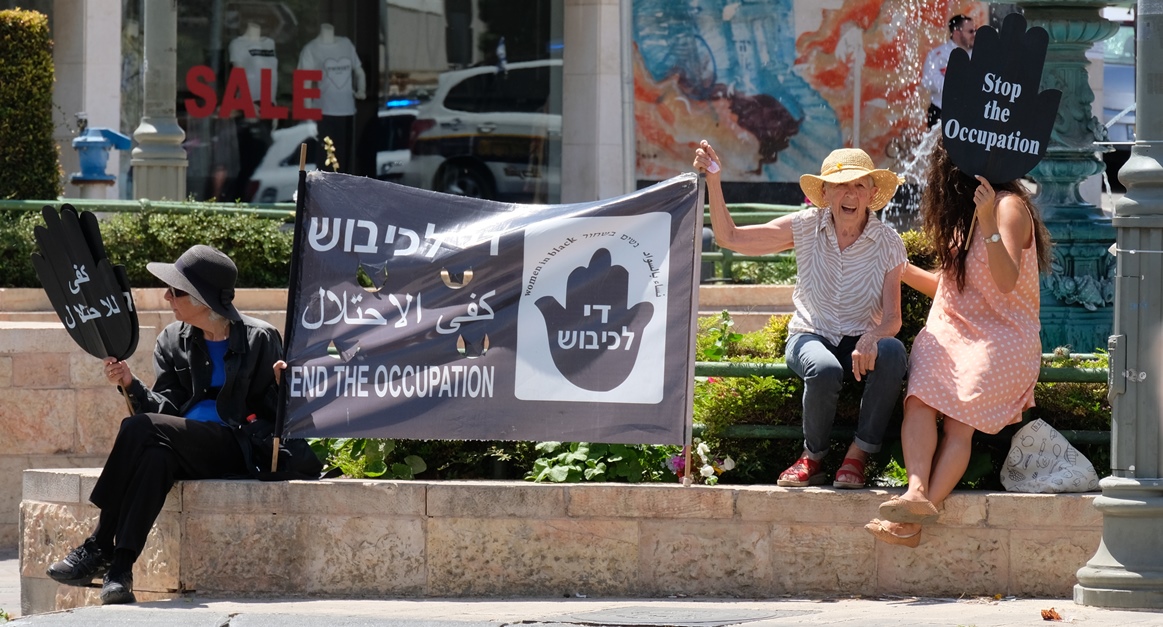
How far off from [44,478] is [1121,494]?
4.41 meters

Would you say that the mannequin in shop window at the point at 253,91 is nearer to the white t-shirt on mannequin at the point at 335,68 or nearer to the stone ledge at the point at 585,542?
the white t-shirt on mannequin at the point at 335,68

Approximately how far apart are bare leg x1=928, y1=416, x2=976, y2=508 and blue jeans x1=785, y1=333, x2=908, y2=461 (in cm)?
25

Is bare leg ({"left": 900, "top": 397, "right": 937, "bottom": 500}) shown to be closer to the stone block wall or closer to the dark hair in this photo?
the dark hair

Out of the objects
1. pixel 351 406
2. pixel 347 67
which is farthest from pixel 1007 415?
pixel 347 67

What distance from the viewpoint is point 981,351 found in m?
6.59

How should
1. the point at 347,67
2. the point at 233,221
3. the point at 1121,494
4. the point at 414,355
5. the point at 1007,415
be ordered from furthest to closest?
the point at 347,67, the point at 233,221, the point at 414,355, the point at 1007,415, the point at 1121,494

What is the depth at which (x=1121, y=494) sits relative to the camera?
6199 mm

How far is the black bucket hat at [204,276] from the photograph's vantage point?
7.07m

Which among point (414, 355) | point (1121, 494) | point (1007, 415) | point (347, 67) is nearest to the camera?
point (1121, 494)

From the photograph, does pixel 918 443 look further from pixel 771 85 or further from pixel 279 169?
pixel 771 85

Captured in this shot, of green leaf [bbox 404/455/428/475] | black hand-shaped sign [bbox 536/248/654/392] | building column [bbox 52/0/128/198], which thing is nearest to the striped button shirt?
black hand-shaped sign [bbox 536/248/654/392]

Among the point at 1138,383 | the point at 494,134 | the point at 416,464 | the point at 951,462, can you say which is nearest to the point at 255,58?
the point at 494,134

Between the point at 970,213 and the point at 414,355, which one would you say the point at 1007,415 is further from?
the point at 414,355

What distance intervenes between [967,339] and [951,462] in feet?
1.59
